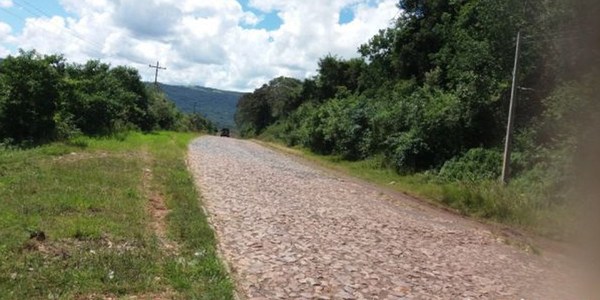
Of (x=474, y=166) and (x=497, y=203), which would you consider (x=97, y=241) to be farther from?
(x=474, y=166)

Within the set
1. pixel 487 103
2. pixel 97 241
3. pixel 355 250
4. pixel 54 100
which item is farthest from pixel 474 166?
pixel 54 100

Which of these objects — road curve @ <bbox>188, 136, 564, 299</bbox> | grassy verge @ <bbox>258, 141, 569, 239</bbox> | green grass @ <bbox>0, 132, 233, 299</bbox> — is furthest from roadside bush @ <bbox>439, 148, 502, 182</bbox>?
green grass @ <bbox>0, 132, 233, 299</bbox>

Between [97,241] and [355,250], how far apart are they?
4517 mm

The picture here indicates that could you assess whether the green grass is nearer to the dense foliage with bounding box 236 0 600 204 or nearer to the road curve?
the road curve

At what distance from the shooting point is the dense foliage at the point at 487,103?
63.0ft

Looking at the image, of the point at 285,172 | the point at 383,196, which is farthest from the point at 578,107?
the point at 285,172

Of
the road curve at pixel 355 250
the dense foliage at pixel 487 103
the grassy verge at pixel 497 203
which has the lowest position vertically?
the road curve at pixel 355 250

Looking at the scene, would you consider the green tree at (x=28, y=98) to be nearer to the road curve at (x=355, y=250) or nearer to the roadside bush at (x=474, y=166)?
the road curve at (x=355, y=250)

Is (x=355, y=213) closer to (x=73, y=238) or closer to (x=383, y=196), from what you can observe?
(x=383, y=196)

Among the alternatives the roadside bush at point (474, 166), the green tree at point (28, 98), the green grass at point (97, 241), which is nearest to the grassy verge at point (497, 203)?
the roadside bush at point (474, 166)

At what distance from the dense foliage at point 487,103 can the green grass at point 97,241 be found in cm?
1165

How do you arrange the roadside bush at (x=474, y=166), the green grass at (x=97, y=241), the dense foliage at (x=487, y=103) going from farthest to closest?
the roadside bush at (x=474, y=166) < the dense foliage at (x=487, y=103) < the green grass at (x=97, y=241)

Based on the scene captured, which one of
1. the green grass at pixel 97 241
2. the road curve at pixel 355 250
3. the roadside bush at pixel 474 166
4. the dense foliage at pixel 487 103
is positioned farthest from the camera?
the roadside bush at pixel 474 166

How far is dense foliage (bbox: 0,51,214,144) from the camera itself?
2789 cm
